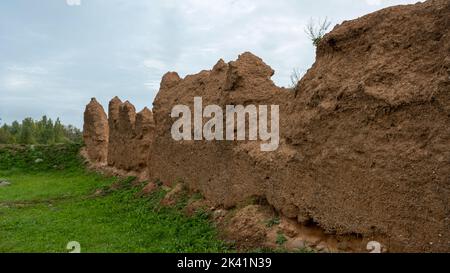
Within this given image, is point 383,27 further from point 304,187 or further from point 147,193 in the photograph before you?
point 147,193

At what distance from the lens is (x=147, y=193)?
13.8 meters

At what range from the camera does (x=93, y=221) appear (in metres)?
11.2

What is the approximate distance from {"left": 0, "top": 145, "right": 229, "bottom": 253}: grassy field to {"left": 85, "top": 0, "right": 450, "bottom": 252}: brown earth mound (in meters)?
1.43

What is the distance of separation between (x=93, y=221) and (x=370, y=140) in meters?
7.43

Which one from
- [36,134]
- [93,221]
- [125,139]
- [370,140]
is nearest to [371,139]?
[370,140]

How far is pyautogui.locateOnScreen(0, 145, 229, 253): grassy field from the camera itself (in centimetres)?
869

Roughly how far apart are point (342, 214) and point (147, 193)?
27.2 ft

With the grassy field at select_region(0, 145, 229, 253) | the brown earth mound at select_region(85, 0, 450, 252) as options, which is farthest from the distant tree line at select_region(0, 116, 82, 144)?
the brown earth mound at select_region(85, 0, 450, 252)

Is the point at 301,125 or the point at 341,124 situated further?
the point at 301,125

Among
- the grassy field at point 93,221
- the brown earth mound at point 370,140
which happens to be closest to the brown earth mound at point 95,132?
the grassy field at point 93,221

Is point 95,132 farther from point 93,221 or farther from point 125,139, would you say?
point 93,221

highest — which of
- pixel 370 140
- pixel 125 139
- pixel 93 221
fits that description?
pixel 125 139
